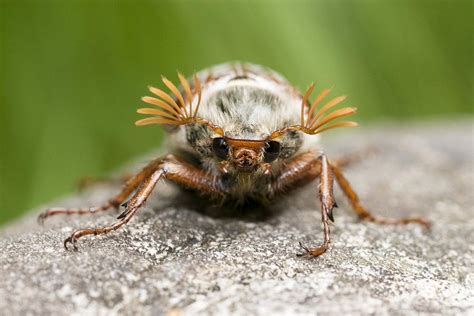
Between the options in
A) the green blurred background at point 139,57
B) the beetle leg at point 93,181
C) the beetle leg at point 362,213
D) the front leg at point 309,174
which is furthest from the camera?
the green blurred background at point 139,57

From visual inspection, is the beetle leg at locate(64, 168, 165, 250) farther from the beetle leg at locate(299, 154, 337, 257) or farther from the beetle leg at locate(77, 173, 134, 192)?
the beetle leg at locate(77, 173, 134, 192)

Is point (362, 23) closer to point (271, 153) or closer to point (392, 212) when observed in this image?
point (392, 212)

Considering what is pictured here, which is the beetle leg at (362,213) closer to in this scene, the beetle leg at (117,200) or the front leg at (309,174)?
the front leg at (309,174)

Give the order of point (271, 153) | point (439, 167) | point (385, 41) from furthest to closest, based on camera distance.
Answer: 1. point (385, 41)
2. point (439, 167)
3. point (271, 153)

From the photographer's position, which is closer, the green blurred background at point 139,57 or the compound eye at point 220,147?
the compound eye at point 220,147

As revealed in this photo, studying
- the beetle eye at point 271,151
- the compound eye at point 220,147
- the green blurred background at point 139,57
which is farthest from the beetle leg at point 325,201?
the green blurred background at point 139,57

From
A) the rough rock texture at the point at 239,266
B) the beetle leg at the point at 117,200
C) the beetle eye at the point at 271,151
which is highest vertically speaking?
the beetle eye at the point at 271,151

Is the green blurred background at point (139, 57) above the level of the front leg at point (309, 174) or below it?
above

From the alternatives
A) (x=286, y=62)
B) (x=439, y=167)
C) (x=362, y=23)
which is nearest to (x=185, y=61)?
(x=286, y=62)
